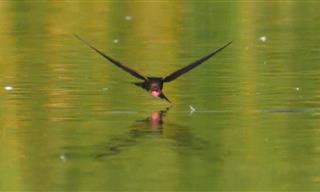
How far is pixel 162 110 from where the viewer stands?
12695mm

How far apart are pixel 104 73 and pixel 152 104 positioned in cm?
230

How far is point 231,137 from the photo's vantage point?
1109 cm

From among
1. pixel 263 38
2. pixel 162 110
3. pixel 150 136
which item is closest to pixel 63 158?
pixel 150 136

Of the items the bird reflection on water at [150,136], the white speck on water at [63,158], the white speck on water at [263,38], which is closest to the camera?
the white speck on water at [63,158]

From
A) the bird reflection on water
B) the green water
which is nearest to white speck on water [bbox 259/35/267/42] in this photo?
the green water

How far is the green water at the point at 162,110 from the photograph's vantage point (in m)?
9.73

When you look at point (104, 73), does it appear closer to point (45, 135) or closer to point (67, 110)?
point (67, 110)

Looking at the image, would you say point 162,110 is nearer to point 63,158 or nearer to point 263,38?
point 63,158

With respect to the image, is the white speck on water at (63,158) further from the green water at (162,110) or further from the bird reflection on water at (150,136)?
the bird reflection on water at (150,136)

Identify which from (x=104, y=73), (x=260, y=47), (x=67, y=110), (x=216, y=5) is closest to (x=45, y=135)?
(x=67, y=110)

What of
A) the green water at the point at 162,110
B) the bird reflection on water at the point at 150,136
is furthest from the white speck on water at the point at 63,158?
the bird reflection on water at the point at 150,136

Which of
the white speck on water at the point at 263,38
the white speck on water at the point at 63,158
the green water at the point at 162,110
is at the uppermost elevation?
the white speck on water at the point at 63,158

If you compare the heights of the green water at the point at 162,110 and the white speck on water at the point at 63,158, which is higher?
the white speck on water at the point at 63,158

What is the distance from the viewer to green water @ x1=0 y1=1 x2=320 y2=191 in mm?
9734
